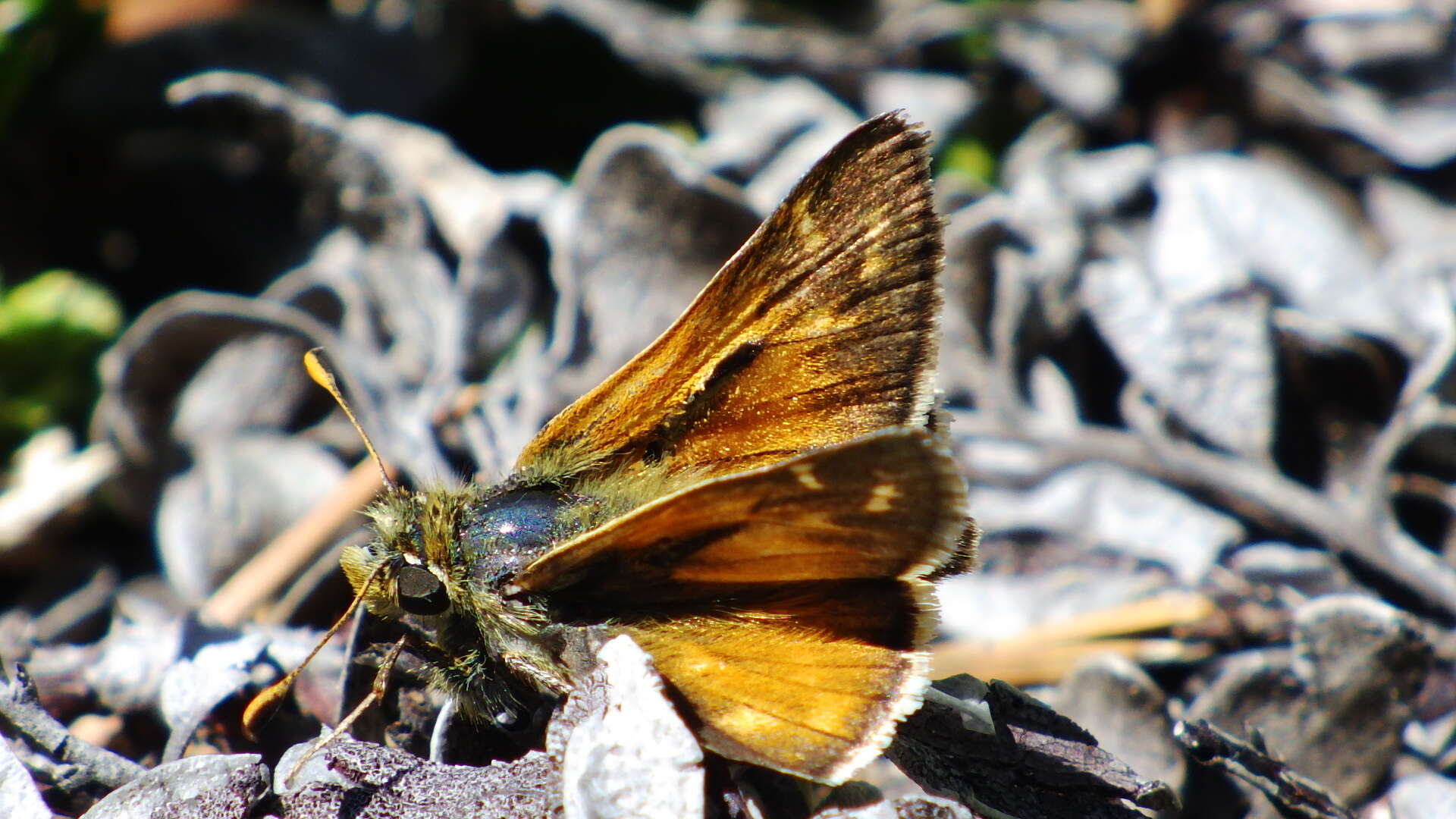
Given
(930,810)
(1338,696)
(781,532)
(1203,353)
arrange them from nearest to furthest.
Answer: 1. (930,810)
2. (781,532)
3. (1338,696)
4. (1203,353)

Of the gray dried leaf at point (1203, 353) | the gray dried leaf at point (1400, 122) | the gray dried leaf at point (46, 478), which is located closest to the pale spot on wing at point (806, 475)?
the gray dried leaf at point (1203, 353)

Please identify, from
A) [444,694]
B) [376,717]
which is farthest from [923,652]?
[376,717]

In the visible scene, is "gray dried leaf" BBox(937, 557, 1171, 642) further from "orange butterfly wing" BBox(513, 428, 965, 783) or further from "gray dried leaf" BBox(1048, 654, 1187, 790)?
"orange butterfly wing" BBox(513, 428, 965, 783)

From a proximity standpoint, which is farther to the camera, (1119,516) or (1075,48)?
(1075,48)

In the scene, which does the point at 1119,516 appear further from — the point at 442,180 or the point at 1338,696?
the point at 442,180

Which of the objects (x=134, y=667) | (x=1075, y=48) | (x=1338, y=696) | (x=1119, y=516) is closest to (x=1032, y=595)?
(x=1119, y=516)

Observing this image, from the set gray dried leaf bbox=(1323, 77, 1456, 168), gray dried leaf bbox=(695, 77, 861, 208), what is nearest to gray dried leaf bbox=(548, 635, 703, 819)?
gray dried leaf bbox=(695, 77, 861, 208)
